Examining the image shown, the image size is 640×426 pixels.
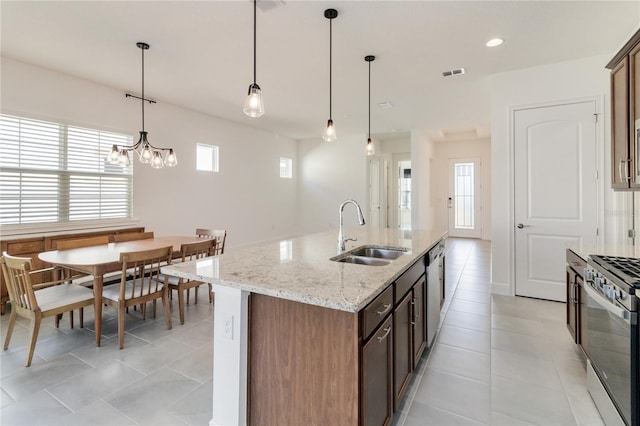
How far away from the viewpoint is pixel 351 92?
464 cm

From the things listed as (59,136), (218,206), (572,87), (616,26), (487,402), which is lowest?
(487,402)

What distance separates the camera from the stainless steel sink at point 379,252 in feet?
7.71

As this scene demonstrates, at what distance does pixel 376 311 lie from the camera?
140 centimetres

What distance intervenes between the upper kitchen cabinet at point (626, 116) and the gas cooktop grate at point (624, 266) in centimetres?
57

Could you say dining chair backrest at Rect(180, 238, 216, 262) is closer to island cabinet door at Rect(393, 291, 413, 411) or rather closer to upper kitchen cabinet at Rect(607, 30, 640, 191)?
island cabinet door at Rect(393, 291, 413, 411)

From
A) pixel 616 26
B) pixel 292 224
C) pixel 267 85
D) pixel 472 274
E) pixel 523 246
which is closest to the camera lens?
pixel 616 26

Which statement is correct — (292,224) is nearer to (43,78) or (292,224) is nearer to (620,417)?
(43,78)

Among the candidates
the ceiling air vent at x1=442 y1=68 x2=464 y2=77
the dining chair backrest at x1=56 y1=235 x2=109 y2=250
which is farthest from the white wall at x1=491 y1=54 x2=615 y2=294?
the dining chair backrest at x1=56 y1=235 x2=109 y2=250

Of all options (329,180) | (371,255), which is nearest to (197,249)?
(371,255)

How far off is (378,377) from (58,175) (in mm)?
4585

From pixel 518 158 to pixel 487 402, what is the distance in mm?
2944

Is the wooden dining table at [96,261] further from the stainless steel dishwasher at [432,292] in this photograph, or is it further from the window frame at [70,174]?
the stainless steel dishwasher at [432,292]

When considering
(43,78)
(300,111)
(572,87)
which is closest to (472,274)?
(572,87)

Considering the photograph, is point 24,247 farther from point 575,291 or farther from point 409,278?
point 575,291
